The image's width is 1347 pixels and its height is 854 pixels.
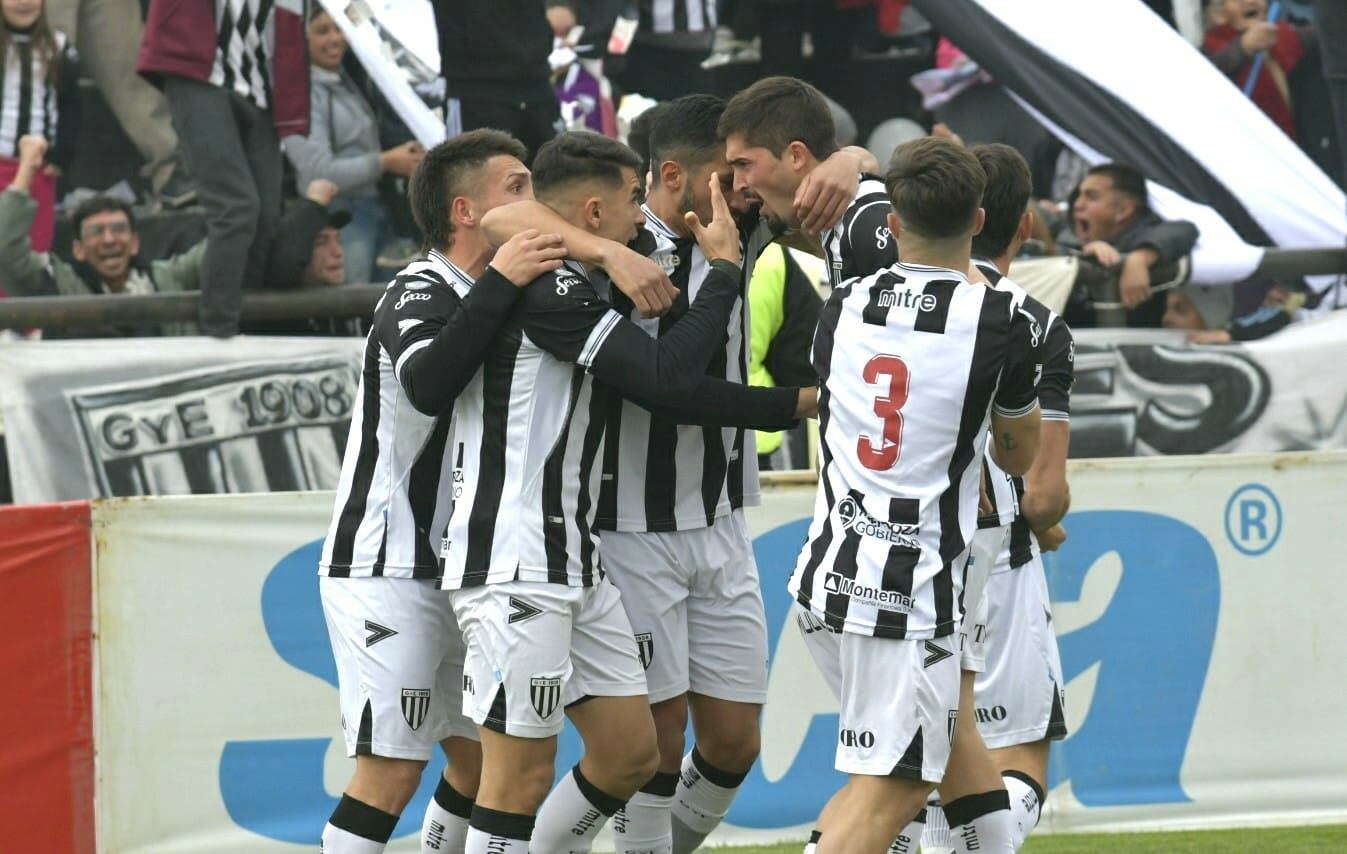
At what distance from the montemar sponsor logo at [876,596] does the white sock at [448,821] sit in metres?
1.45

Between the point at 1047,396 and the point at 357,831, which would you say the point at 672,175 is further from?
the point at 357,831

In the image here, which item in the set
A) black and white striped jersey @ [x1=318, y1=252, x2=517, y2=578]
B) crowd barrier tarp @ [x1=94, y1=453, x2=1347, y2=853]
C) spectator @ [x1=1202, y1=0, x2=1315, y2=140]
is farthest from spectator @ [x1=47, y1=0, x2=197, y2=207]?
spectator @ [x1=1202, y1=0, x2=1315, y2=140]

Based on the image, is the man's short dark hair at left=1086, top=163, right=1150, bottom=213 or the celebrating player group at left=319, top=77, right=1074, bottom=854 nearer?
the celebrating player group at left=319, top=77, right=1074, bottom=854

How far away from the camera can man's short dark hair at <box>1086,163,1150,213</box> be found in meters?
8.91

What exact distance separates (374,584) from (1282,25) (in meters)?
7.25

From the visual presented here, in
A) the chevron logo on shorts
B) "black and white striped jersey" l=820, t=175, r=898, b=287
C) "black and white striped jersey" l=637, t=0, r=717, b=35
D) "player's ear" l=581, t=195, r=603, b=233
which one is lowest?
the chevron logo on shorts

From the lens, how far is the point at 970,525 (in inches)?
173

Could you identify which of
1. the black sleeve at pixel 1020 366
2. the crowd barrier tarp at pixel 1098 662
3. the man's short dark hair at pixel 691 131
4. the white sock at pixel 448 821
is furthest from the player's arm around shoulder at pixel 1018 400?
the crowd barrier tarp at pixel 1098 662

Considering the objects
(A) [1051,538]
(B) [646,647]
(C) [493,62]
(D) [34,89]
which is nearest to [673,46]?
(C) [493,62]

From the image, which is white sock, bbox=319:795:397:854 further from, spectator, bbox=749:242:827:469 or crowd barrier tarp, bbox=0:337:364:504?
crowd barrier tarp, bbox=0:337:364:504

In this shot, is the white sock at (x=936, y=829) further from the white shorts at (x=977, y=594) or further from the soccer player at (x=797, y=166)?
the soccer player at (x=797, y=166)

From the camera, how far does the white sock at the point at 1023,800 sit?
499 cm

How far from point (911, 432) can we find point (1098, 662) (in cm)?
293

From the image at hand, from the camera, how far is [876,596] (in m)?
4.29
